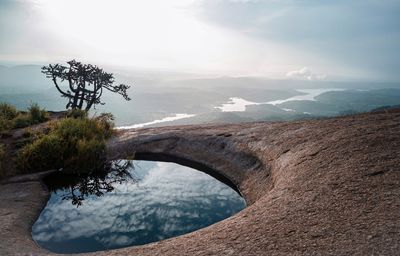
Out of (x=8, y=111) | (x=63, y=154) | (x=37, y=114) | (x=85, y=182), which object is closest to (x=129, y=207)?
(x=85, y=182)

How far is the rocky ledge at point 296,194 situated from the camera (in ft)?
23.9

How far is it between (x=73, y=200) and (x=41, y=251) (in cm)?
509

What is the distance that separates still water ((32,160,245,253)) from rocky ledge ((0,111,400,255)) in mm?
717

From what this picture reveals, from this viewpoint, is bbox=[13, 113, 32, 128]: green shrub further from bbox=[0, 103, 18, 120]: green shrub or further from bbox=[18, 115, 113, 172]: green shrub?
bbox=[18, 115, 113, 172]: green shrub

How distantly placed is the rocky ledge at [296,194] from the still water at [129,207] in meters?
0.72

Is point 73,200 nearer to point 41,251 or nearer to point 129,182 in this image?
point 129,182

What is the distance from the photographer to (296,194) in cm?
966

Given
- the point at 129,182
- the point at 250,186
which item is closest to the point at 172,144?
the point at 129,182

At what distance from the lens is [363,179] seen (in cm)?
955

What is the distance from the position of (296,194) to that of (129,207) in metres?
7.20

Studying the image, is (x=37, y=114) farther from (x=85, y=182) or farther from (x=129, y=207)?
(x=129, y=207)

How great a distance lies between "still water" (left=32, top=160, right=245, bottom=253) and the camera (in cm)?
1145

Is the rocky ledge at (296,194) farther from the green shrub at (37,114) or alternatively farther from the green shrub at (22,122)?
the green shrub at (37,114)

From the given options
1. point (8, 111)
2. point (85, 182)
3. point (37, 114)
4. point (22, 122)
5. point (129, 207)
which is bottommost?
point (129, 207)
